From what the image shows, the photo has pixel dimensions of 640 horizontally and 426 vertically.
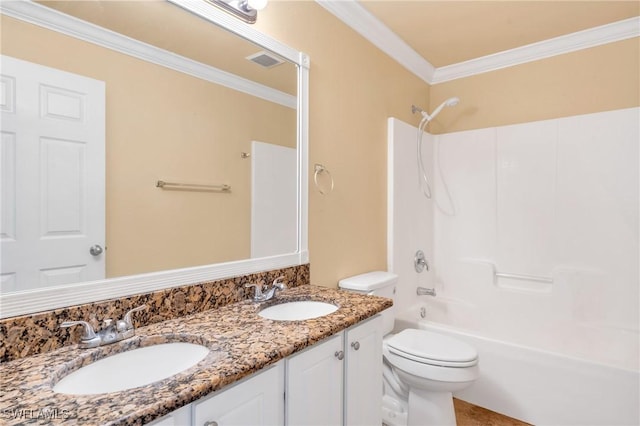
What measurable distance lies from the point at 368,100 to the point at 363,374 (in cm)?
159

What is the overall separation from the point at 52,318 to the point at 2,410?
0.32 meters

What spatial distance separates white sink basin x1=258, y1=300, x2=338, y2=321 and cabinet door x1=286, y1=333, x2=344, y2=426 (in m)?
0.23

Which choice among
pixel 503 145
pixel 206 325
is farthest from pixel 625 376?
pixel 206 325

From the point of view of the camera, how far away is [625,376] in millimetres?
1780

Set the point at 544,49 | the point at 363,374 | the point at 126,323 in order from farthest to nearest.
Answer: the point at 544,49 < the point at 363,374 < the point at 126,323

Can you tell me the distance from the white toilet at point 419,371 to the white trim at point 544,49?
6.01ft

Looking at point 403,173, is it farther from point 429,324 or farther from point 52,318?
point 52,318

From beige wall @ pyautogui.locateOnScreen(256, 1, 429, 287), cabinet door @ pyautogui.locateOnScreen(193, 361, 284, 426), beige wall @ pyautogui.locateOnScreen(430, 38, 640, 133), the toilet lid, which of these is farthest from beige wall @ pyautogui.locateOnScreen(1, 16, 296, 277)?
beige wall @ pyautogui.locateOnScreen(430, 38, 640, 133)

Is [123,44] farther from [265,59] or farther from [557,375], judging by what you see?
[557,375]

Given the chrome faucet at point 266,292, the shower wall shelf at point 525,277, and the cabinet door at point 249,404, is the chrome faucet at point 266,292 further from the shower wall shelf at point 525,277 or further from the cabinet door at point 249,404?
the shower wall shelf at point 525,277

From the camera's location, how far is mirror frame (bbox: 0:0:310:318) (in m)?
0.90

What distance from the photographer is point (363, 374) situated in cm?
131

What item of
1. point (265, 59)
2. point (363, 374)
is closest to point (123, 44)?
point (265, 59)

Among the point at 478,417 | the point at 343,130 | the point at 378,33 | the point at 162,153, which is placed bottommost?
the point at 478,417
